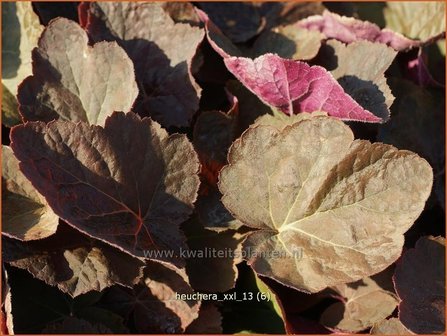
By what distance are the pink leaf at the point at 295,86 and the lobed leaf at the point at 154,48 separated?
0.10 m

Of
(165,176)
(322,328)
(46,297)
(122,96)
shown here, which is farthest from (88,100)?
(322,328)

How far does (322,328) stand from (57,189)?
441 millimetres

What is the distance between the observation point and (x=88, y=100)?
0.91 m

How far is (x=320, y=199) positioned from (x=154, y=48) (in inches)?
14.7

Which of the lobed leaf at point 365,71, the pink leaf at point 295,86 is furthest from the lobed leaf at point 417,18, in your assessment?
the pink leaf at point 295,86

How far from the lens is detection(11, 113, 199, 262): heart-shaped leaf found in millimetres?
759

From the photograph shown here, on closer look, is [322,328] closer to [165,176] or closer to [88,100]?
[165,176]

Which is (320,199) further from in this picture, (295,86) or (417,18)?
(417,18)

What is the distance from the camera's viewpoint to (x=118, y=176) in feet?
2.63

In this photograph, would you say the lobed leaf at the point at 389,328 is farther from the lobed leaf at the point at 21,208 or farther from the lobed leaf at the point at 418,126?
the lobed leaf at the point at 21,208

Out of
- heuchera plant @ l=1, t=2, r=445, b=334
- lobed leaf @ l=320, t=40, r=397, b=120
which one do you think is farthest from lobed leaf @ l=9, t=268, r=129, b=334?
lobed leaf @ l=320, t=40, r=397, b=120

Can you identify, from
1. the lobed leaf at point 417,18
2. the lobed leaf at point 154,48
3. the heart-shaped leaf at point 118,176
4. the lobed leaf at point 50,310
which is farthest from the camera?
the lobed leaf at point 417,18

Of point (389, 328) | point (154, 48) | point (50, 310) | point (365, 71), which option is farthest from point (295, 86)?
point (50, 310)

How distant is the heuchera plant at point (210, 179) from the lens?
2.56 feet
